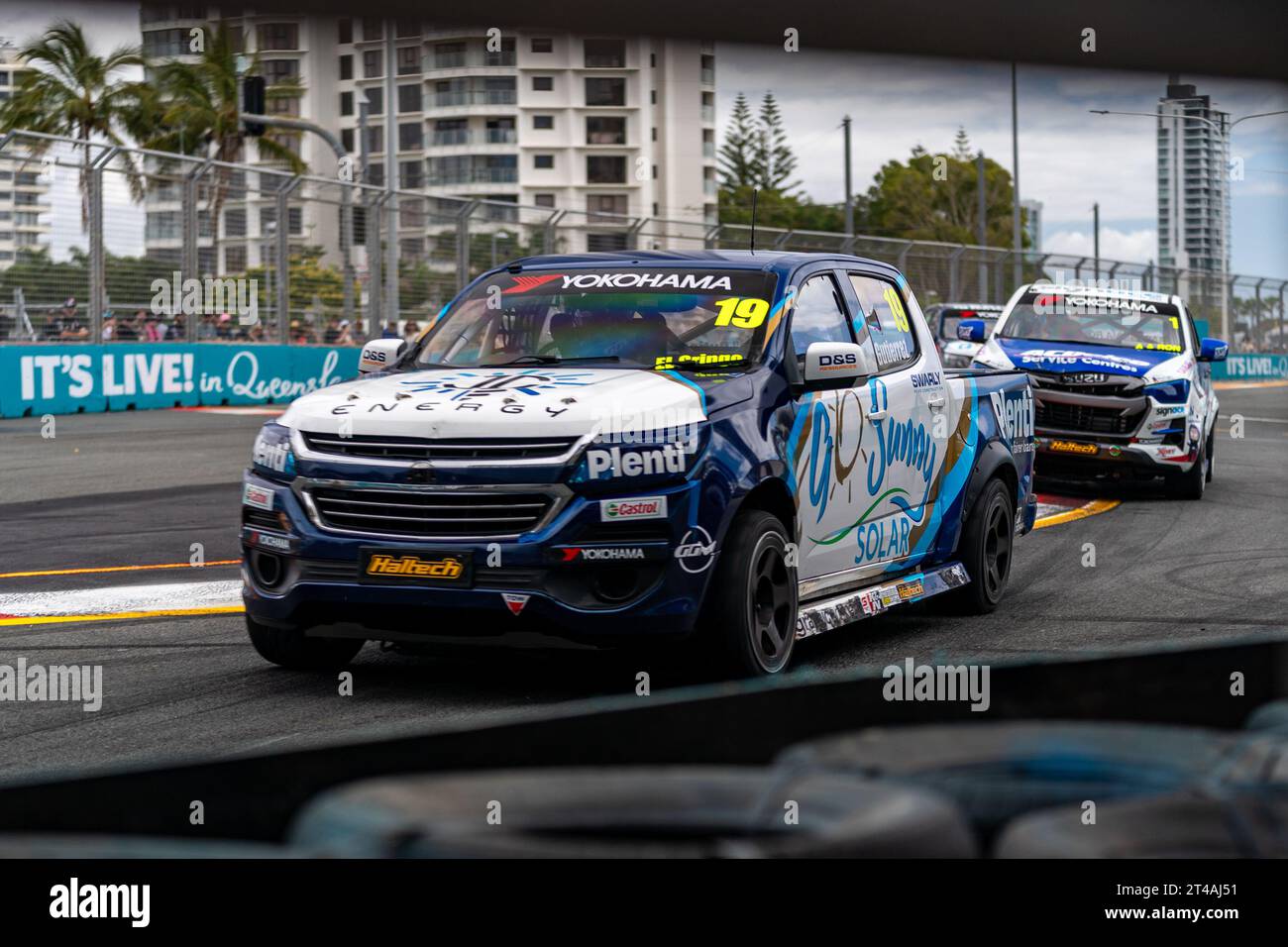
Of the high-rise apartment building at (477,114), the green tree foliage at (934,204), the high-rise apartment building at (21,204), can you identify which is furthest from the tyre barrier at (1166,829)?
the green tree foliage at (934,204)

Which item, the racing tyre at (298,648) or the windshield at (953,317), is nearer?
the racing tyre at (298,648)

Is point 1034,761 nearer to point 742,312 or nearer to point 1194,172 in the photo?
point 1194,172

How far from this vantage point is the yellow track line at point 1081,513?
13.3 meters

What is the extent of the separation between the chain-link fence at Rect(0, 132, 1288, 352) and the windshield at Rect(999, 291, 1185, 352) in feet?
9.00

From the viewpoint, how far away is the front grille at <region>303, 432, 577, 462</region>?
6215mm

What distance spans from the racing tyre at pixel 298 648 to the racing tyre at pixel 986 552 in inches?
123

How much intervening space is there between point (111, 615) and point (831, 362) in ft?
12.5

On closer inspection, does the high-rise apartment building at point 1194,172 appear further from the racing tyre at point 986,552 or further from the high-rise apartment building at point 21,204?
the high-rise apartment building at point 21,204

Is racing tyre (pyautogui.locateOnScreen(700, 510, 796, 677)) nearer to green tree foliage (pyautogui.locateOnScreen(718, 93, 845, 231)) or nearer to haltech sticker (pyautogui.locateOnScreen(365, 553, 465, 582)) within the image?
haltech sticker (pyautogui.locateOnScreen(365, 553, 465, 582))

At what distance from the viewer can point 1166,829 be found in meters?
2.06

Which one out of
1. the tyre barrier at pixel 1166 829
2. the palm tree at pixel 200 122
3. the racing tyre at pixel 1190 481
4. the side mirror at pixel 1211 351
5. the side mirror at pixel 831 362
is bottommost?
the racing tyre at pixel 1190 481

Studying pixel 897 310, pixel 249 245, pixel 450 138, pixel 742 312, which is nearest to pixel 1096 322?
pixel 897 310

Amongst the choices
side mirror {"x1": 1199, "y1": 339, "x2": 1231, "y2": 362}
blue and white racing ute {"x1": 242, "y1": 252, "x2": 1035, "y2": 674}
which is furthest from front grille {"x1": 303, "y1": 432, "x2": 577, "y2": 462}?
side mirror {"x1": 1199, "y1": 339, "x2": 1231, "y2": 362}
